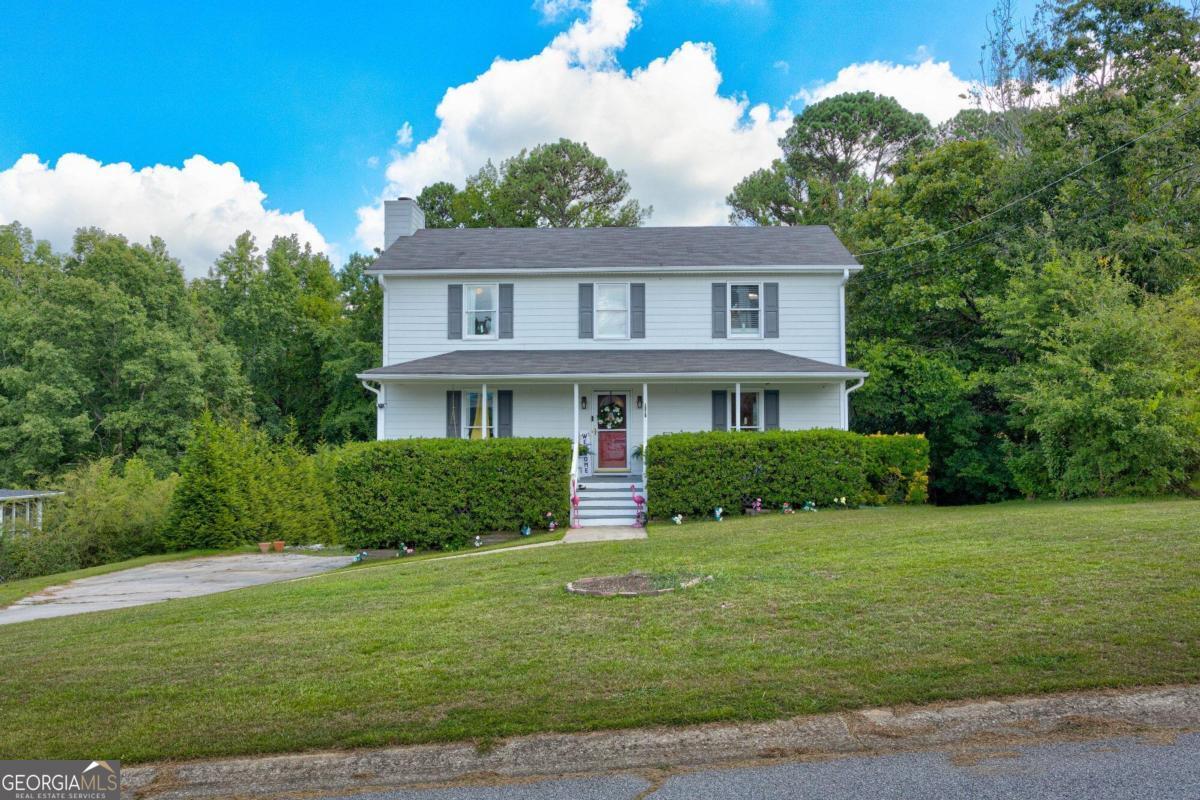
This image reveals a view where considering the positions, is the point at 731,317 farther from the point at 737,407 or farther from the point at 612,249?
the point at 612,249

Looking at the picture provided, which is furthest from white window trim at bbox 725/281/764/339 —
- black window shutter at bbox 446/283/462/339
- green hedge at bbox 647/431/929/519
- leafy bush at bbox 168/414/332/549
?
leafy bush at bbox 168/414/332/549

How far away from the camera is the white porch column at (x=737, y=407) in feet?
52.0

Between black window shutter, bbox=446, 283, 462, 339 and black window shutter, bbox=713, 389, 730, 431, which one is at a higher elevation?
black window shutter, bbox=446, 283, 462, 339

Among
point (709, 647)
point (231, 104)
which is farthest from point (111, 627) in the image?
point (231, 104)

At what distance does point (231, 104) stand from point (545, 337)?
1428 cm

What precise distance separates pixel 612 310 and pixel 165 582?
11.1m

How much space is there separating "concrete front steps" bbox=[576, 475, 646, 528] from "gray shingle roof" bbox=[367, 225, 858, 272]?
5450 millimetres

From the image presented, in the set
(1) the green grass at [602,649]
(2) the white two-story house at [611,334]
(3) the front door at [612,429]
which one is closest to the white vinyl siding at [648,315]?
(2) the white two-story house at [611,334]

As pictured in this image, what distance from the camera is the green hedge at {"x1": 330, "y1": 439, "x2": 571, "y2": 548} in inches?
528

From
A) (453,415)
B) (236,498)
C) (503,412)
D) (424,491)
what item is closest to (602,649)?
(424,491)

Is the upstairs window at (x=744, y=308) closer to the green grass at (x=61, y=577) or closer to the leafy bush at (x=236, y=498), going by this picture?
the leafy bush at (x=236, y=498)

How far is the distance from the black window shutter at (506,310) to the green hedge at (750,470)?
5794 millimetres

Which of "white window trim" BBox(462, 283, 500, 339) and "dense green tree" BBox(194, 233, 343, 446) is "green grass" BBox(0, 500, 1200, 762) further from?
"dense green tree" BBox(194, 233, 343, 446)

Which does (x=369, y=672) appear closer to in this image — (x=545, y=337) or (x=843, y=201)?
(x=545, y=337)
